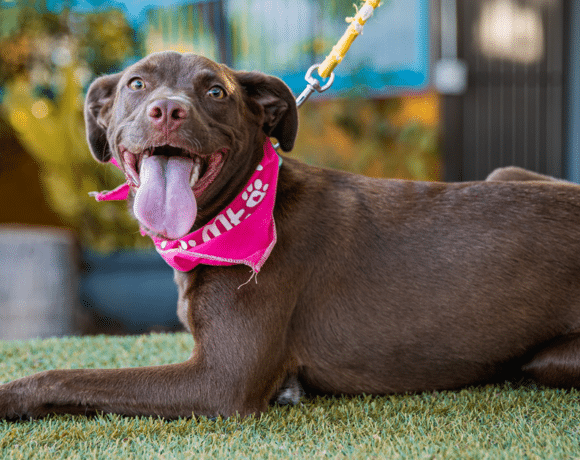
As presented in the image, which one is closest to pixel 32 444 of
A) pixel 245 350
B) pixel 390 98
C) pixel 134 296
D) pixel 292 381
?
pixel 245 350

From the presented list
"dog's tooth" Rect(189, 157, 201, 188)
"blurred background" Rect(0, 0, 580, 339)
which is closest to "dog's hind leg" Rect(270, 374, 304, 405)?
"dog's tooth" Rect(189, 157, 201, 188)

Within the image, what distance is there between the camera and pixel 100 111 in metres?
2.48

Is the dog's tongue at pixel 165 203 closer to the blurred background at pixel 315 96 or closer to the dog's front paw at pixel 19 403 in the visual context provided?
the dog's front paw at pixel 19 403

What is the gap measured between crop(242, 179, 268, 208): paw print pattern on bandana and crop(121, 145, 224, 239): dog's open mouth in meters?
0.13

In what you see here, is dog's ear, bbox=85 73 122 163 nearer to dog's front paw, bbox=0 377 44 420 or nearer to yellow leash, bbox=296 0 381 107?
yellow leash, bbox=296 0 381 107

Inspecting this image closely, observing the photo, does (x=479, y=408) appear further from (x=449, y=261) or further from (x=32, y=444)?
(x=32, y=444)

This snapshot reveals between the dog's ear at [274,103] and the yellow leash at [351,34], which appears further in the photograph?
the yellow leash at [351,34]

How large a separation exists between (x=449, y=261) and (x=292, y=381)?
740 millimetres

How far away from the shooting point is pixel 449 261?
2260 mm

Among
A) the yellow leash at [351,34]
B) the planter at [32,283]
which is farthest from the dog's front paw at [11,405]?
the planter at [32,283]

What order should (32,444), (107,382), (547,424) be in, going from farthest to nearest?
(107,382) < (547,424) < (32,444)

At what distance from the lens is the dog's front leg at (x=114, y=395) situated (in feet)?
6.44

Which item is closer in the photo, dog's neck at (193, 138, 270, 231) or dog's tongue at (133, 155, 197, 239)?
dog's tongue at (133, 155, 197, 239)

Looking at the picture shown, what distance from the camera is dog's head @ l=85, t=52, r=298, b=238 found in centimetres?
200
